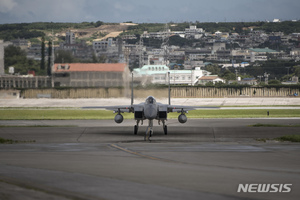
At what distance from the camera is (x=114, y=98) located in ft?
305

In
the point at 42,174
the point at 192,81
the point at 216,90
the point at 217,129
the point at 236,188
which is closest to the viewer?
the point at 236,188

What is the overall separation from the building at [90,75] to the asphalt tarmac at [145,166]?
59.4 metres

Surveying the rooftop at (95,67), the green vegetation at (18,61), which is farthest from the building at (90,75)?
the green vegetation at (18,61)

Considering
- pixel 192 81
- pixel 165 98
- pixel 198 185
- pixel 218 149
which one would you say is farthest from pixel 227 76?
pixel 198 185

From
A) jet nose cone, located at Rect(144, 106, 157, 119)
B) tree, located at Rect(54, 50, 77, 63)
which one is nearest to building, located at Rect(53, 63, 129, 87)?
tree, located at Rect(54, 50, 77, 63)

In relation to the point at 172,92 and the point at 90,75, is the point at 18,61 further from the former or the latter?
the point at 90,75

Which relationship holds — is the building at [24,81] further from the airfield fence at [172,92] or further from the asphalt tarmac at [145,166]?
the asphalt tarmac at [145,166]

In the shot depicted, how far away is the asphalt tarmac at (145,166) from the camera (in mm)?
17375

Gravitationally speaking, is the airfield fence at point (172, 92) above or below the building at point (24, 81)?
below

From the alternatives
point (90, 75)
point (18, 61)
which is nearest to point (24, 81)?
point (90, 75)

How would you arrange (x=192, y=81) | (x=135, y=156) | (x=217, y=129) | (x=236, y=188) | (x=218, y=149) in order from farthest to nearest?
(x=192, y=81) → (x=217, y=129) → (x=218, y=149) → (x=135, y=156) → (x=236, y=188)

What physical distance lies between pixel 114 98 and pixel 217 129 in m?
50.1

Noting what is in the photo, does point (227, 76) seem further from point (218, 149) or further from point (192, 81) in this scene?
point (218, 149)

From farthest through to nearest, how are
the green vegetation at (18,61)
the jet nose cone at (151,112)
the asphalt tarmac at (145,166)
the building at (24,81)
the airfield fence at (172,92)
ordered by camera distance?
the green vegetation at (18,61) → the building at (24,81) → the airfield fence at (172,92) → the jet nose cone at (151,112) → the asphalt tarmac at (145,166)
